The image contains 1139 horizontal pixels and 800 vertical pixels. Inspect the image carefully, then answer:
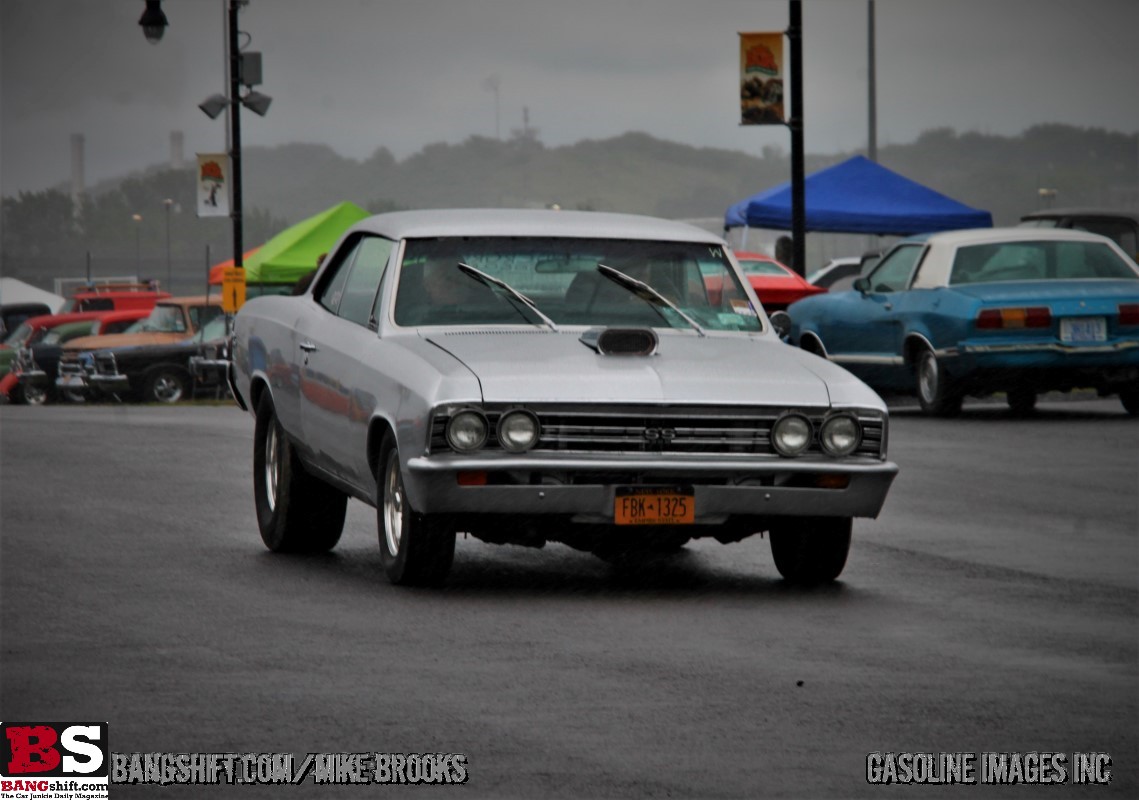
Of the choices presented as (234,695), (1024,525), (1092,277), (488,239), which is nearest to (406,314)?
(488,239)

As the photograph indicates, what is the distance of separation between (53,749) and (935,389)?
583 inches

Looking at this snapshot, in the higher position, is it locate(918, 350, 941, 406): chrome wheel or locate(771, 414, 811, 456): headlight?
locate(771, 414, 811, 456): headlight

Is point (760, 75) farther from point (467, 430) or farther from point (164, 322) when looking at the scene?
point (467, 430)

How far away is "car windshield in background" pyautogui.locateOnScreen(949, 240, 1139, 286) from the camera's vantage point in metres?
20.2

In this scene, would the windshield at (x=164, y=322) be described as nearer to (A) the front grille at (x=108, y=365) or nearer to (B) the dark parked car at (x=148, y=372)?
(B) the dark parked car at (x=148, y=372)

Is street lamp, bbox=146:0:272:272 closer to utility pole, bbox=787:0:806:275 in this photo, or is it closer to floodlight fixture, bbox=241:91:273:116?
floodlight fixture, bbox=241:91:273:116

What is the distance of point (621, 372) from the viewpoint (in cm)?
895

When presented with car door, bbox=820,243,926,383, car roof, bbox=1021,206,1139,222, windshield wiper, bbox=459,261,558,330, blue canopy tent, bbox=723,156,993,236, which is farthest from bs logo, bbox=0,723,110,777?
car roof, bbox=1021,206,1139,222

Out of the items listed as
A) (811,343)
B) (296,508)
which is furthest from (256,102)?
(296,508)

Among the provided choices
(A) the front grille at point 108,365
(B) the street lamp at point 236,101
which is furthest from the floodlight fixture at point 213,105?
(A) the front grille at point 108,365

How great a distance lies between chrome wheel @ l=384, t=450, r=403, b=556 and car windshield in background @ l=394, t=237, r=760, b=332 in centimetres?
81

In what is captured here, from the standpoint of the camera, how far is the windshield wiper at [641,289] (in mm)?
9898

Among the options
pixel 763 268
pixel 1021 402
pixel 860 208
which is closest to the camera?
pixel 1021 402

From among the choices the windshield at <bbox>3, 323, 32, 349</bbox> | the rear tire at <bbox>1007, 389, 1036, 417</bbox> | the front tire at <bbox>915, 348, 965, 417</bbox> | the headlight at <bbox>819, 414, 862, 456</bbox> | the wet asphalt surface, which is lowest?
the windshield at <bbox>3, 323, 32, 349</bbox>
